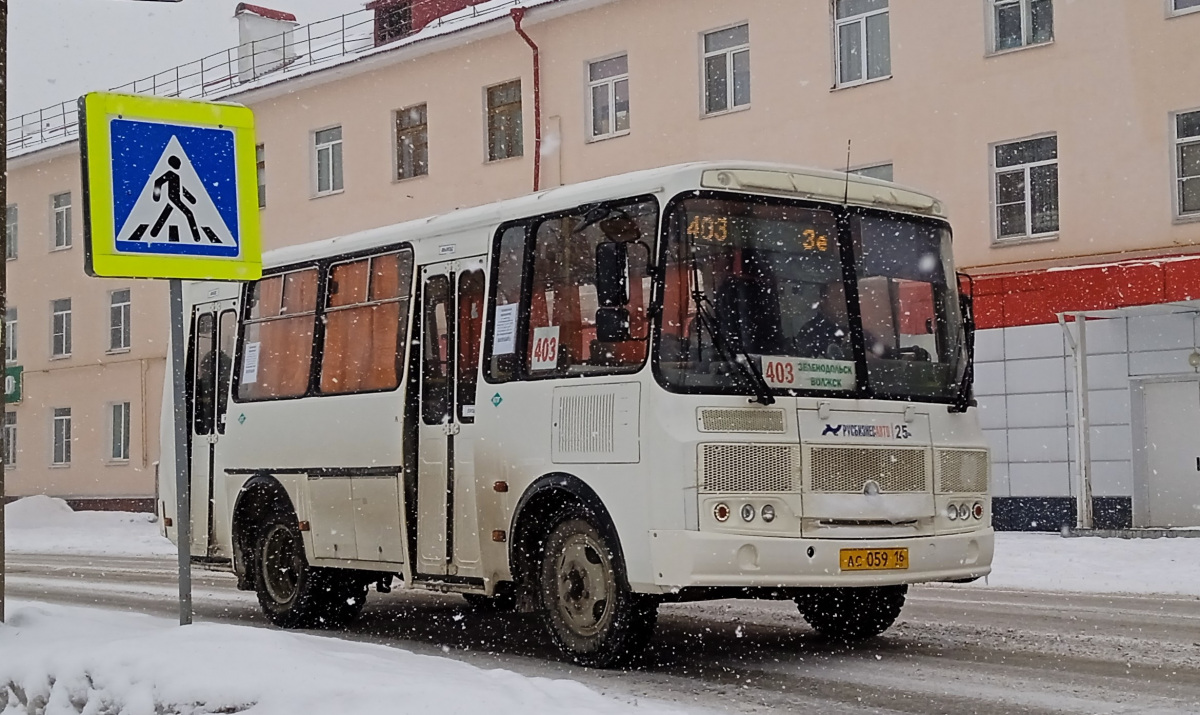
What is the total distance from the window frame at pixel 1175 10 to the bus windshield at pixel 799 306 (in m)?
14.0

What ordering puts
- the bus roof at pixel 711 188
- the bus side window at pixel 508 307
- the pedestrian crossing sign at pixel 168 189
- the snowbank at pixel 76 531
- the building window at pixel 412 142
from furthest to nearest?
1. the building window at pixel 412 142
2. the snowbank at pixel 76 531
3. the bus side window at pixel 508 307
4. the bus roof at pixel 711 188
5. the pedestrian crossing sign at pixel 168 189

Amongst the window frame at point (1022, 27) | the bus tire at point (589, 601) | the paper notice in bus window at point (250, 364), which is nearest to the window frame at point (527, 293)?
the bus tire at point (589, 601)

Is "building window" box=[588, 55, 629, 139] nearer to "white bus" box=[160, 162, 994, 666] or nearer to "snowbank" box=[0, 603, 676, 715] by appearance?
"white bus" box=[160, 162, 994, 666]

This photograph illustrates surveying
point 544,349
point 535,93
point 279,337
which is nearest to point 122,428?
point 535,93

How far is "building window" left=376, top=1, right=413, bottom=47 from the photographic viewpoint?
37250mm

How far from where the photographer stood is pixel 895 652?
407 inches

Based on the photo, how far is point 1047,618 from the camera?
12.1 metres

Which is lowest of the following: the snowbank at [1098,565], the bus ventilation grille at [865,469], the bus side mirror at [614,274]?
the snowbank at [1098,565]

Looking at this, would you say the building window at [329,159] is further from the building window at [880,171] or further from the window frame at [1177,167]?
the window frame at [1177,167]

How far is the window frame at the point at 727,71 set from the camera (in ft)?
93.3

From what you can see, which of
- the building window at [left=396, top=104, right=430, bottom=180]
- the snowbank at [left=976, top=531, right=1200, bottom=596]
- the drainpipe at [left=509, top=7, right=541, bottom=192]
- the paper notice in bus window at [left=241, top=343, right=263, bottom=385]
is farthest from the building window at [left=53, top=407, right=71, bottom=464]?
the paper notice in bus window at [left=241, top=343, right=263, bottom=385]

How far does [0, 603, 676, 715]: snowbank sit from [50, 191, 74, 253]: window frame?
129ft

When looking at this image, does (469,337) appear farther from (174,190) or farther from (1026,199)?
(1026,199)

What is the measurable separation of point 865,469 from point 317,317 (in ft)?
16.3
